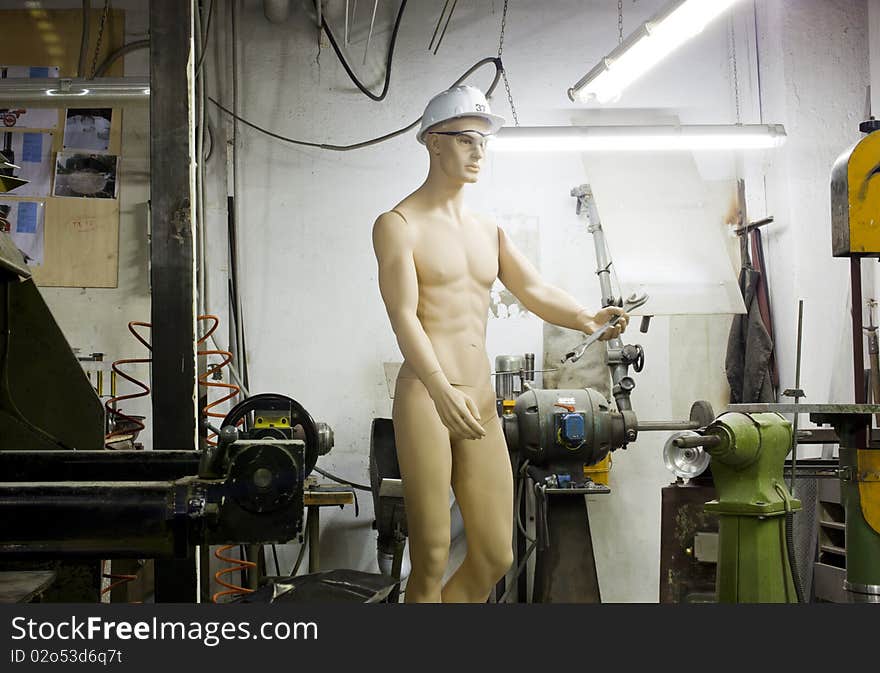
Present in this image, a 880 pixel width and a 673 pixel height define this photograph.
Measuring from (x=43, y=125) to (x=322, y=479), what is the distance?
2218mm

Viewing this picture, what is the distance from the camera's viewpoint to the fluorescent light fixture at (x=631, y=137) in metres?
3.56

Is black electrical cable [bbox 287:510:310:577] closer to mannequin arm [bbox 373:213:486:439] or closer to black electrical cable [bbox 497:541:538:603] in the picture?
black electrical cable [bbox 497:541:538:603]

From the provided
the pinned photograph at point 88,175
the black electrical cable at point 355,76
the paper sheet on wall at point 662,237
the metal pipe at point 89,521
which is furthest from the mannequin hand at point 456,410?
the pinned photograph at point 88,175

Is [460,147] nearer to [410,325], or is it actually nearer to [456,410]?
[410,325]

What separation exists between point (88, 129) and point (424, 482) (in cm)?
303

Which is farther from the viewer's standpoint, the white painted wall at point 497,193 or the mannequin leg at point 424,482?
the white painted wall at point 497,193

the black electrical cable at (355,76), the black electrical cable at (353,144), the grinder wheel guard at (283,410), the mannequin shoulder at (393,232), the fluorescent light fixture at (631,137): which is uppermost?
the black electrical cable at (355,76)

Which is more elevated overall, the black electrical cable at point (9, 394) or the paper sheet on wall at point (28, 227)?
the paper sheet on wall at point (28, 227)

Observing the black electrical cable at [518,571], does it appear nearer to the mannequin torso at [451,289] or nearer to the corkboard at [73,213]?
the mannequin torso at [451,289]

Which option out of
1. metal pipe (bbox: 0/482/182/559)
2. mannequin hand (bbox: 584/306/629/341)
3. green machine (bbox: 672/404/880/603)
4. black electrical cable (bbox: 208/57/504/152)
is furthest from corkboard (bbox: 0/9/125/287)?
metal pipe (bbox: 0/482/182/559)

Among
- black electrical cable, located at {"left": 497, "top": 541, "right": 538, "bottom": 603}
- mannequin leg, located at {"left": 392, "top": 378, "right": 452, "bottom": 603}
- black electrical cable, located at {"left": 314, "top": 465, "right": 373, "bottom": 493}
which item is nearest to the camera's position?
mannequin leg, located at {"left": 392, "top": 378, "right": 452, "bottom": 603}

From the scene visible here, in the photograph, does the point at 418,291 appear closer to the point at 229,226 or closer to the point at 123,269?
the point at 229,226

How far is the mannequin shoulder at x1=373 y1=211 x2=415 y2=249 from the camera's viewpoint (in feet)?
7.78

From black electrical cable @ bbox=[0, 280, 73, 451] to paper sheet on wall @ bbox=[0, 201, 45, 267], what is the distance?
8.02 feet
